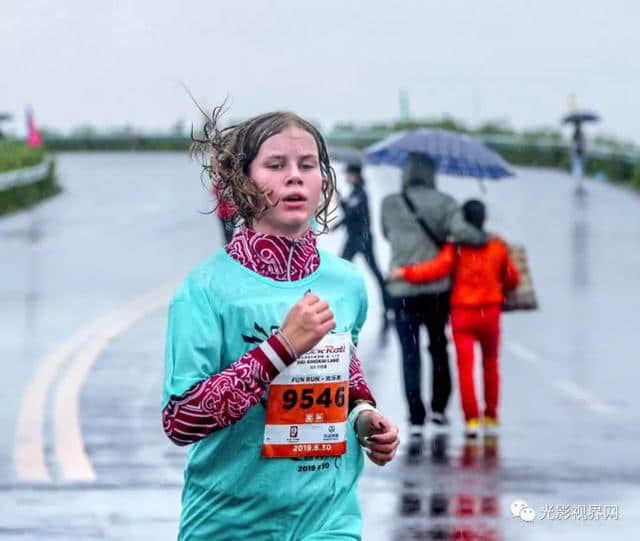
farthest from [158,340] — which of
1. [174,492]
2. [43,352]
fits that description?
[174,492]

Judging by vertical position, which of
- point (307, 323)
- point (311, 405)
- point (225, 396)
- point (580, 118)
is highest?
point (307, 323)

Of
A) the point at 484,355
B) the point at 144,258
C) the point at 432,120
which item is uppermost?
the point at 484,355

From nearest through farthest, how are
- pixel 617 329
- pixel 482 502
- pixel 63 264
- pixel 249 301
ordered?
pixel 249 301
pixel 482 502
pixel 617 329
pixel 63 264

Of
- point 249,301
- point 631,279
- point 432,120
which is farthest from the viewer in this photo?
point 432,120

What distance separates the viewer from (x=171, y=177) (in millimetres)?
55625

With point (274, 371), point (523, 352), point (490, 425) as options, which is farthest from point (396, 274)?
point (274, 371)

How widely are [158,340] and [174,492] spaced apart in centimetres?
812

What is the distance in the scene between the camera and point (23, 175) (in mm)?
41094

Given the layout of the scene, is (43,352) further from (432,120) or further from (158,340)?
(432,120)

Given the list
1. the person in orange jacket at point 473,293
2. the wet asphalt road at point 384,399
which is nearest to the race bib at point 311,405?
the wet asphalt road at point 384,399

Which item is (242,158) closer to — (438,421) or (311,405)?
(311,405)

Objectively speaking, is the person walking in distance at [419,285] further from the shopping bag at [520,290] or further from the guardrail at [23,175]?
the guardrail at [23,175]

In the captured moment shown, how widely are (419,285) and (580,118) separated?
103 feet

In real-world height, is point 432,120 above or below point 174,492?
below
